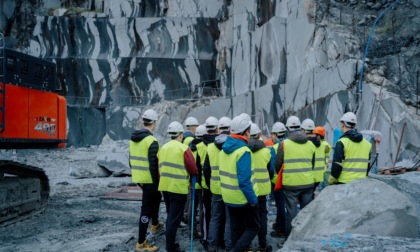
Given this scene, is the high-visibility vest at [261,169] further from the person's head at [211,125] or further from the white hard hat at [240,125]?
the person's head at [211,125]

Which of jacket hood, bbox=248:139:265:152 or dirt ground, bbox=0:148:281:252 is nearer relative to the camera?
jacket hood, bbox=248:139:265:152

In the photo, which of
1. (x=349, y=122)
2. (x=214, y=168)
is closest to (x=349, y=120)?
(x=349, y=122)

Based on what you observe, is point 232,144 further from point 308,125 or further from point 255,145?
point 308,125

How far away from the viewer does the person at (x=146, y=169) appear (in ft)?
20.1

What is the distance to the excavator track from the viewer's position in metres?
8.21

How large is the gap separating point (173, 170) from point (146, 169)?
2.32 feet

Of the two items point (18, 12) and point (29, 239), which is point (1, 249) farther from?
point (18, 12)

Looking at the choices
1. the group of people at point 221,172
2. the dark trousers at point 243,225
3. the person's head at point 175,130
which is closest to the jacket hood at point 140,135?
the group of people at point 221,172

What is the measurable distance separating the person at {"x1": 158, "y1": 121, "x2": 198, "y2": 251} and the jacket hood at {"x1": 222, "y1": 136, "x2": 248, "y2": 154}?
3.40ft

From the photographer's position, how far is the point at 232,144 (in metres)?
4.75

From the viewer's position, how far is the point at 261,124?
1850 centimetres

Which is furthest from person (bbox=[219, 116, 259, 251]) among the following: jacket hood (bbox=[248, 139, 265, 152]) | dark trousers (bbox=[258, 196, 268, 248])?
dark trousers (bbox=[258, 196, 268, 248])

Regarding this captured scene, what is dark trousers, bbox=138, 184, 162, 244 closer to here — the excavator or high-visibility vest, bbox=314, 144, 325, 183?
high-visibility vest, bbox=314, 144, 325, 183

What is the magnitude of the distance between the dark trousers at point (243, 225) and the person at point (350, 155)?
1677 mm
